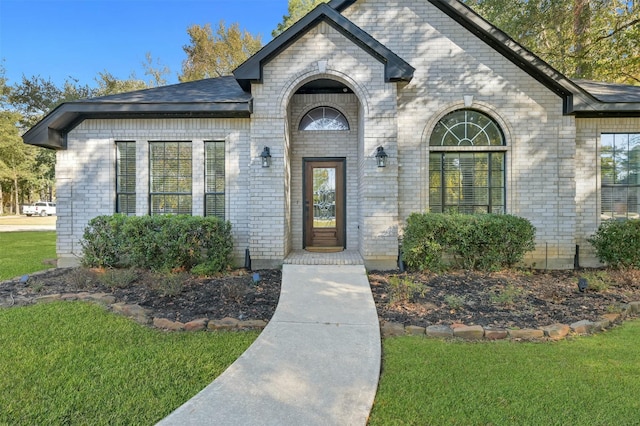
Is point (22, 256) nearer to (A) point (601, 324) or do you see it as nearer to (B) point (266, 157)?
(B) point (266, 157)

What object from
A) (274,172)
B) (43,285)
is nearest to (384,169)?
(274,172)

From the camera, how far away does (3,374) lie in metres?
2.89

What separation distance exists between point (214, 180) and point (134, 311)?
3.77 metres

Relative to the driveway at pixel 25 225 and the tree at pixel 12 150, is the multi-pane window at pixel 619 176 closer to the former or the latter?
the driveway at pixel 25 225

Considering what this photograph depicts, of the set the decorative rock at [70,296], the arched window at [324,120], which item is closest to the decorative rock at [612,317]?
the arched window at [324,120]

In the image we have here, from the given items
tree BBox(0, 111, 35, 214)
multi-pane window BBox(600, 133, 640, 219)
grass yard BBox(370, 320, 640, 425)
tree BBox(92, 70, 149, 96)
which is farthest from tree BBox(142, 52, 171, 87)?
grass yard BBox(370, 320, 640, 425)

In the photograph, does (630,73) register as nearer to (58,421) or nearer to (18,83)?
(58,421)

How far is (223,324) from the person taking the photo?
398 cm

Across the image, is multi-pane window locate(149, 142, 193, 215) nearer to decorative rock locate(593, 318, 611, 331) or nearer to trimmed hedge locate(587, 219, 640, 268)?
decorative rock locate(593, 318, 611, 331)

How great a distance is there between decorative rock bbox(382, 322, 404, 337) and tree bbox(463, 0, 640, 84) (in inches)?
531

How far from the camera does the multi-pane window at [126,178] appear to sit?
7496 millimetres

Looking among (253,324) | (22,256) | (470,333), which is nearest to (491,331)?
(470,333)

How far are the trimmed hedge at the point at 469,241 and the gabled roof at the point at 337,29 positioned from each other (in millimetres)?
3054

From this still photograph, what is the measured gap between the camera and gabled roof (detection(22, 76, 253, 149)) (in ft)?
22.4
